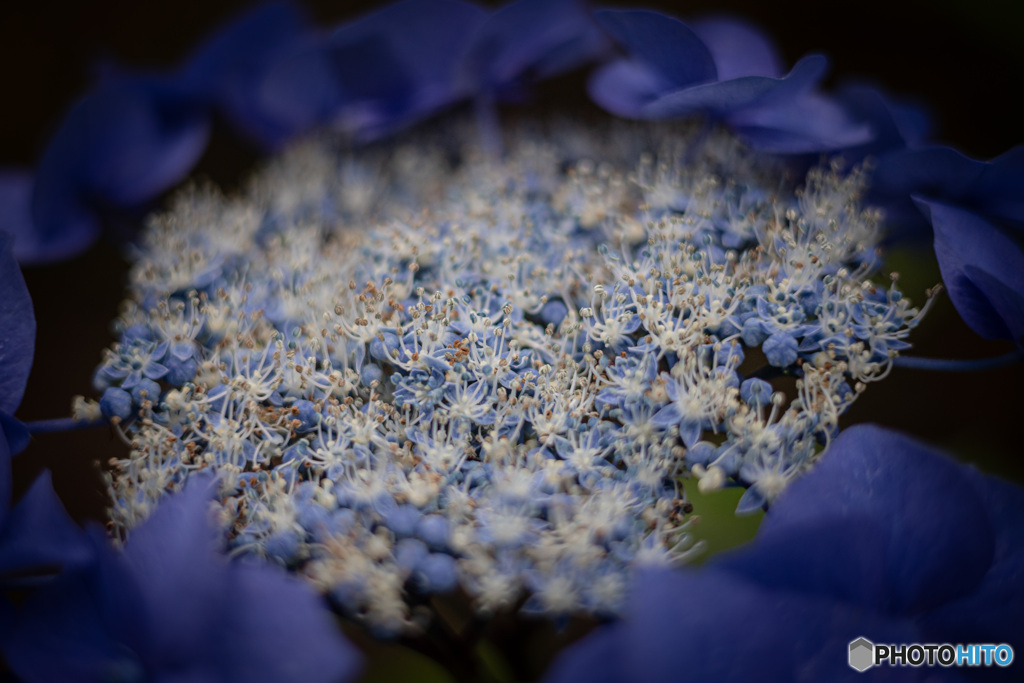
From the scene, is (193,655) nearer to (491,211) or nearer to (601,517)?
(601,517)

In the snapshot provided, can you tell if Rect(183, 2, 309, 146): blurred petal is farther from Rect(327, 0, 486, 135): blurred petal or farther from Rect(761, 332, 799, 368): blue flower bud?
Rect(761, 332, 799, 368): blue flower bud

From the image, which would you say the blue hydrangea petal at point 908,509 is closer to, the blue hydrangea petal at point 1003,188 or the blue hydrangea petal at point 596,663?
the blue hydrangea petal at point 596,663

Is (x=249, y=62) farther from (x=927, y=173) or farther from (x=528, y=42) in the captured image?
(x=927, y=173)

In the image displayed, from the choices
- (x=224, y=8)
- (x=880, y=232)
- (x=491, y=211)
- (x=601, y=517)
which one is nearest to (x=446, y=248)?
(x=491, y=211)

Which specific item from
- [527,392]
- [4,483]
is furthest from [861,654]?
[4,483]

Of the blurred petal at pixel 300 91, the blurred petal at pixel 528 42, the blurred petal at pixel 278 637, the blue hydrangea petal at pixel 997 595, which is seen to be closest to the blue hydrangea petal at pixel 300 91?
the blurred petal at pixel 300 91

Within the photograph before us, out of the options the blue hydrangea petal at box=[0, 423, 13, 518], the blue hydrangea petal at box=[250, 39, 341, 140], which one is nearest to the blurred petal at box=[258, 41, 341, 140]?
the blue hydrangea petal at box=[250, 39, 341, 140]
